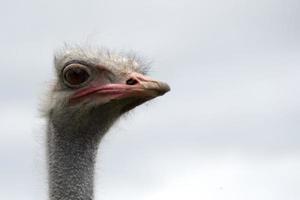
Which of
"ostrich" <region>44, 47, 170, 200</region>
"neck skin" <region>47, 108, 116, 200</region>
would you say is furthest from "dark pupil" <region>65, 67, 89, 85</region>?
"neck skin" <region>47, 108, 116, 200</region>

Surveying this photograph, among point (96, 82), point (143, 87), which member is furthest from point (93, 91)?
point (143, 87)

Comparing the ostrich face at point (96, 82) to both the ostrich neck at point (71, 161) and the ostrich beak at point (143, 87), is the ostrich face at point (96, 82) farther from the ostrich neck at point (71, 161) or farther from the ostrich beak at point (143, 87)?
the ostrich neck at point (71, 161)

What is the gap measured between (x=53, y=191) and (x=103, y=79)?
1.09m

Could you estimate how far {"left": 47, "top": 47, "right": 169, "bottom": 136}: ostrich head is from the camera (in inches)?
422

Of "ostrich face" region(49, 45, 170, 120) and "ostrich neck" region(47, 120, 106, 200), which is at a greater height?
"ostrich face" region(49, 45, 170, 120)

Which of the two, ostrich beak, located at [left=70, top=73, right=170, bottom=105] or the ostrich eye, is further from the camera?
the ostrich eye

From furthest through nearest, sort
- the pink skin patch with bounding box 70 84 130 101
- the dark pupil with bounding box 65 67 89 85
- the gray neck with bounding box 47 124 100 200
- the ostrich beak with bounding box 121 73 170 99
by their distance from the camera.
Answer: the dark pupil with bounding box 65 67 89 85 < the pink skin patch with bounding box 70 84 130 101 < the gray neck with bounding box 47 124 100 200 < the ostrich beak with bounding box 121 73 170 99

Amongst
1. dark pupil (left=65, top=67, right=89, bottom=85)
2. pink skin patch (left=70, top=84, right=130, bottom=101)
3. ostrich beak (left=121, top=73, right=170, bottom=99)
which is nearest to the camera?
ostrich beak (left=121, top=73, right=170, bottom=99)

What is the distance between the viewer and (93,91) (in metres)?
10.8

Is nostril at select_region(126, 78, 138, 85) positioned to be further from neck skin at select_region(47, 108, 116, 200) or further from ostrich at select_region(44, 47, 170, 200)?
neck skin at select_region(47, 108, 116, 200)

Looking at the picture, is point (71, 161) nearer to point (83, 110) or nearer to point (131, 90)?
point (83, 110)

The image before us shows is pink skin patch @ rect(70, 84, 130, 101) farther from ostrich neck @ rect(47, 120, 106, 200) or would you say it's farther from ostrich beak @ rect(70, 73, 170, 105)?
ostrich neck @ rect(47, 120, 106, 200)

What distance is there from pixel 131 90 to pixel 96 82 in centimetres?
43

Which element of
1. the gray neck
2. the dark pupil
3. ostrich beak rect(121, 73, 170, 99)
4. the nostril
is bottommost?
the gray neck
